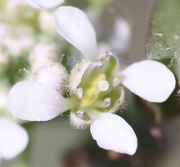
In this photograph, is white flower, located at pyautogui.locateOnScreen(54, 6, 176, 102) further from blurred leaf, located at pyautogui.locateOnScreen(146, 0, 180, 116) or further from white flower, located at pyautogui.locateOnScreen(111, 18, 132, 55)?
white flower, located at pyautogui.locateOnScreen(111, 18, 132, 55)

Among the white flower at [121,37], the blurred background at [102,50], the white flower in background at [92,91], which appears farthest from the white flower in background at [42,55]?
the white flower at [121,37]

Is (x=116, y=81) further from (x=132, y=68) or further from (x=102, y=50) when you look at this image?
(x=102, y=50)

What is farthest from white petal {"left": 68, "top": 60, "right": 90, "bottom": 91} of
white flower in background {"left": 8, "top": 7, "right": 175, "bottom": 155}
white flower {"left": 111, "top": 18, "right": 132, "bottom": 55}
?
white flower {"left": 111, "top": 18, "right": 132, "bottom": 55}

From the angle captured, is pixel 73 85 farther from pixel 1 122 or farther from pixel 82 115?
pixel 1 122

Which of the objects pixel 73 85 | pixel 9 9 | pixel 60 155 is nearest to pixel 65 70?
pixel 73 85

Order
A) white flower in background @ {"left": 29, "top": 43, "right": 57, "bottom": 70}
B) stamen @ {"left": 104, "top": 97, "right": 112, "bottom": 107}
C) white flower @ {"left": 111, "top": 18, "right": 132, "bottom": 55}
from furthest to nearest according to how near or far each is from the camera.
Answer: white flower @ {"left": 111, "top": 18, "right": 132, "bottom": 55} → white flower in background @ {"left": 29, "top": 43, "right": 57, "bottom": 70} → stamen @ {"left": 104, "top": 97, "right": 112, "bottom": 107}

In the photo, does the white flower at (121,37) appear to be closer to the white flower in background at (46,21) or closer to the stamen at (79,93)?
the white flower in background at (46,21)

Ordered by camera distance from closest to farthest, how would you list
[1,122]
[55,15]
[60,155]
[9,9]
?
[55,15]
[1,122]
[9,9]
[60,155]
